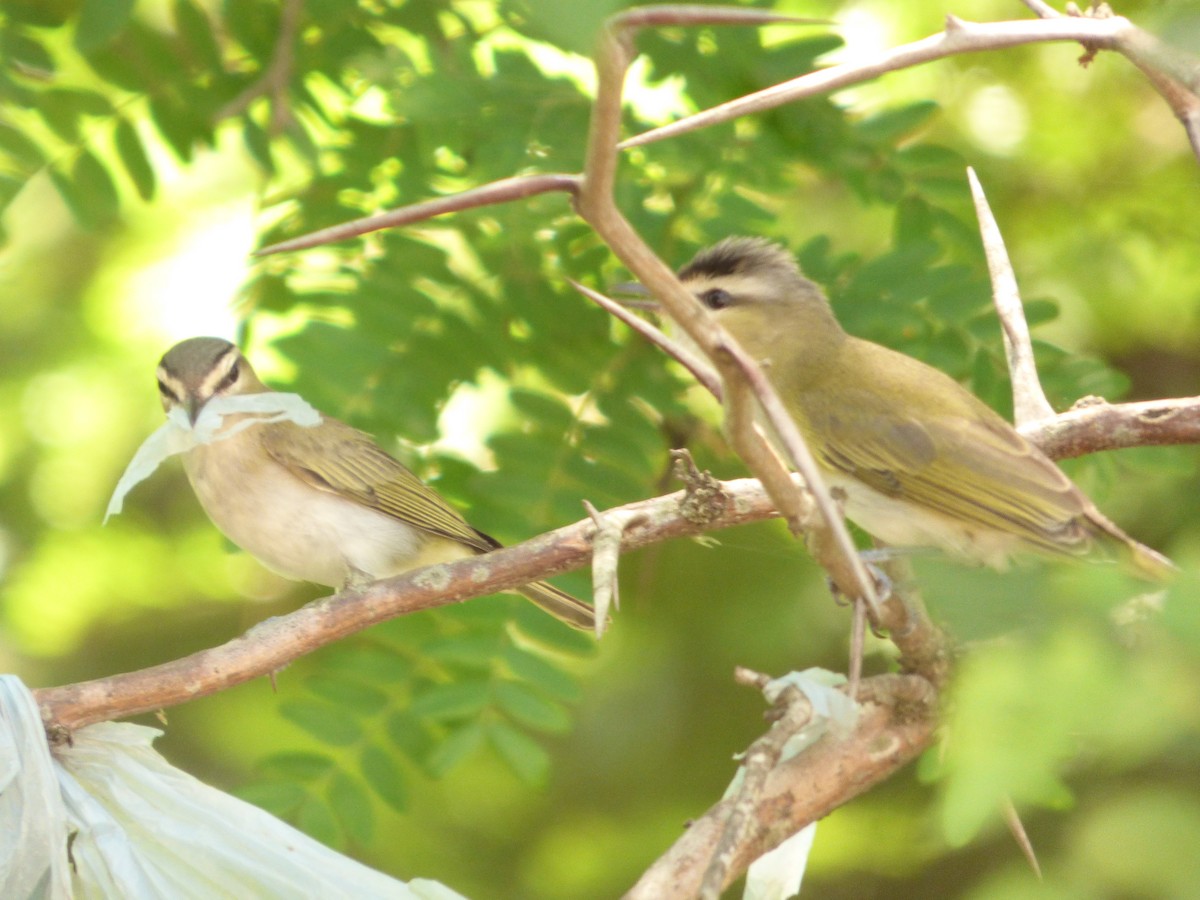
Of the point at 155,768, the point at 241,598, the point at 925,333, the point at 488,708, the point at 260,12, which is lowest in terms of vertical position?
the point at 241,598

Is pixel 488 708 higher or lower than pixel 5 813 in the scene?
lower

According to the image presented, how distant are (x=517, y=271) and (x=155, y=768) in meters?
1.62

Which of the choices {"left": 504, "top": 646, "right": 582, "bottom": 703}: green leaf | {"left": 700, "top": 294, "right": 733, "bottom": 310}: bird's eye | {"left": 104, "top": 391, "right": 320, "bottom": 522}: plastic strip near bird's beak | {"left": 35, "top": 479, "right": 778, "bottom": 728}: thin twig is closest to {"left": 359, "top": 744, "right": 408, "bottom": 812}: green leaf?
{"left": 504, "top": 646, "right": 582, "bottom": 703}: green leaf

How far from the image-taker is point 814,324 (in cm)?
332

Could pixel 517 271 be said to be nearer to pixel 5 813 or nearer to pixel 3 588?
pixel 5 813

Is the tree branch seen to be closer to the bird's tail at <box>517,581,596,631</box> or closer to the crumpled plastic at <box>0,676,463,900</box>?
the crumpled plastic at <box>0,676,463,900</box>

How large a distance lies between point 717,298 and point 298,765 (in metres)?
1.53

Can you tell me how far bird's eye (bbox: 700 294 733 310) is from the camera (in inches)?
129

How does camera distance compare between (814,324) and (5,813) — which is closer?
(5,813)

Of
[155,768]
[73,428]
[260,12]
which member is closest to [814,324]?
[260,12]

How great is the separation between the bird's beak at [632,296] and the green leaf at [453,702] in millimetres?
878

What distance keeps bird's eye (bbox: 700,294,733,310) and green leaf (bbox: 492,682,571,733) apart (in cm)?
111

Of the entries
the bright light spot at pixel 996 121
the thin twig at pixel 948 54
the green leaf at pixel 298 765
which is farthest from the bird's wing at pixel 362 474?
the bright light spot at pixel 996 121

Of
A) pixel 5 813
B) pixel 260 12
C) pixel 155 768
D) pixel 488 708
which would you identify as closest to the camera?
pixel 5 813
